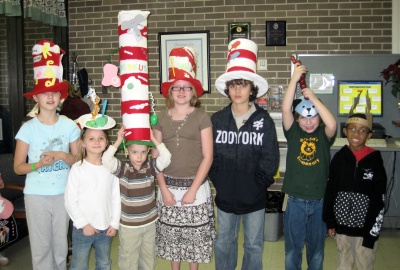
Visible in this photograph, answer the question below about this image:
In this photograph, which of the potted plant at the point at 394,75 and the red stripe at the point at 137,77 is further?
the potted plant at the point at 394,75

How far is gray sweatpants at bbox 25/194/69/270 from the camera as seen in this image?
2258mm

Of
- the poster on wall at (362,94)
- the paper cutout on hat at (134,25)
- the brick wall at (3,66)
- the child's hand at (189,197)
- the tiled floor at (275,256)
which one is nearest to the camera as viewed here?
the paper cutout on hat at (134,25)

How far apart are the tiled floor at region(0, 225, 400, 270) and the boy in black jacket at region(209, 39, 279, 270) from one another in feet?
2.88

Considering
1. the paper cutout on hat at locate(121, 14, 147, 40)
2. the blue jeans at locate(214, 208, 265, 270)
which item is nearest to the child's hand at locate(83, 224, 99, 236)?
the blue jeans at locate(214, 208, 265, 270)

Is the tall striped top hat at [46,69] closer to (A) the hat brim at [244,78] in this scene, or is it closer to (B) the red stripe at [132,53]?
(B) the red stripe at [132,53]

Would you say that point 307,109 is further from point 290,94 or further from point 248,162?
point 248,162

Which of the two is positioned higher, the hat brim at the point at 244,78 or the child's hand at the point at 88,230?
the hat brim at the point at 244,78

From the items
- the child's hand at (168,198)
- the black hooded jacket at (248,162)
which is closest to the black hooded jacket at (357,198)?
the black hooded jacket at (248,162)

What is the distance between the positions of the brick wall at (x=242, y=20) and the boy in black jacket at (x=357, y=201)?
2.10m

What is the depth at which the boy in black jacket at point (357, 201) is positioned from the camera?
2.32 meters

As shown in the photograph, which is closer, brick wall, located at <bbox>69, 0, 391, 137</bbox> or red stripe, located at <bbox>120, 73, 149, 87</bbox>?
red stripe, located at <bbox>120, 73, 149, 87</bbox>

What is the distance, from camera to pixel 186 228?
7.54 feet

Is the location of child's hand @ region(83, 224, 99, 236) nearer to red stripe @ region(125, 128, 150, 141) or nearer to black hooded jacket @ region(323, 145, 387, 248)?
red stripe @ region(125, 128, 150, 141)

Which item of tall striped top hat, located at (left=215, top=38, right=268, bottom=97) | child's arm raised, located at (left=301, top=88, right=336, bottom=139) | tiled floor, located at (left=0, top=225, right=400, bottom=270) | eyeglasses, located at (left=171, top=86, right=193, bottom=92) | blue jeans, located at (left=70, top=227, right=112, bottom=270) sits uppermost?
tall striped top hat, located at (left=215, top=38, right=268, bottom=97)
